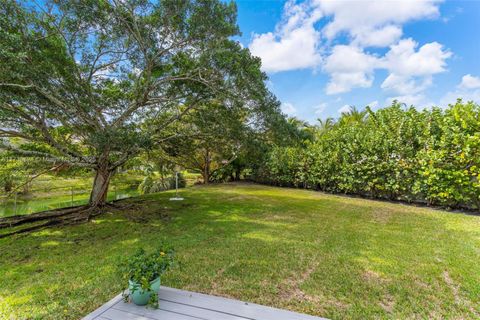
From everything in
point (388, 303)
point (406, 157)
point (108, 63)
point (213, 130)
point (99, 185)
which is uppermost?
point (108, 63)

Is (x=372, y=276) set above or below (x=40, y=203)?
above

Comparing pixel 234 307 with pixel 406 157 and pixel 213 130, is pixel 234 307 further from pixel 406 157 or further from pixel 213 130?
pixel 406 157

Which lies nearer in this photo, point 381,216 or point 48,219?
point 48,219

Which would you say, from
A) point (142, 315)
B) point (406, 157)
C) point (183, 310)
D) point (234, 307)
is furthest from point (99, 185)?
point (406, 157)

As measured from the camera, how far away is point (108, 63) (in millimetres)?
6480

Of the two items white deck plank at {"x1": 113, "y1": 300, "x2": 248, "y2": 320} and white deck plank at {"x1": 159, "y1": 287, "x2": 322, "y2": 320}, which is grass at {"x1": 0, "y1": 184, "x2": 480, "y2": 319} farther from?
white deck plank at {"x1": 113, "y1": 300, "x2": 248, "y2": 320}

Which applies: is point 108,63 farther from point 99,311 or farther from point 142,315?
point 142,315

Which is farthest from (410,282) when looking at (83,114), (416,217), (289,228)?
(83,114)

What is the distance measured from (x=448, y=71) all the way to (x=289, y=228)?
1118 cm

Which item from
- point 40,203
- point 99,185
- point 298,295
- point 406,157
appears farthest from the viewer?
point 40,203

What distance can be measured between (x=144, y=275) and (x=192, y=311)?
0.59 metres

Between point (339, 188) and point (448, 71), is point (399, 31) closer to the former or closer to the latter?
point (448, 71)

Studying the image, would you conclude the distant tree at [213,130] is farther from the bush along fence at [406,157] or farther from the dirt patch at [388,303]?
the dirt patch at [388,303]

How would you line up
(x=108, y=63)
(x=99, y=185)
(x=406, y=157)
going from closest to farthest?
(x=108, y=63) < (x=99, y=185) < (x=406, y=157)
